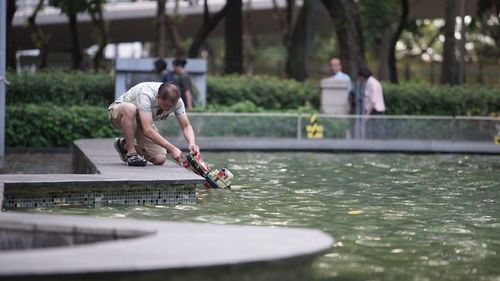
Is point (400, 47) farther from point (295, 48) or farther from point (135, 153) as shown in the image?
point (135, 153)

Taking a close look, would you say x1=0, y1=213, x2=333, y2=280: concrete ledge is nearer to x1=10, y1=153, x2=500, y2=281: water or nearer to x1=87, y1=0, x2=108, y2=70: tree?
x1=10, y1=153, x2=500, y2=281: water

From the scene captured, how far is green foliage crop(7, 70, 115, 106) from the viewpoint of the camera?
910 inches

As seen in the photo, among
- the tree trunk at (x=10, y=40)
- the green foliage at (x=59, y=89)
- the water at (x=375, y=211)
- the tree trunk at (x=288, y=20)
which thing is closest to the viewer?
the water at (x=375, y=211)

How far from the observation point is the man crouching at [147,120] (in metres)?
12.0

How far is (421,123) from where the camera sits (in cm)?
2220

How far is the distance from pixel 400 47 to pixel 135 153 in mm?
61656

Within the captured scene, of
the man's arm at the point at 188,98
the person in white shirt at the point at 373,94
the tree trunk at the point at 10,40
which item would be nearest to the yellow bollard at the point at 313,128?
the person in white shirt at the point at 373,94

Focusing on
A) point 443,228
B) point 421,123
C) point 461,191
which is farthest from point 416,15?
point 443,228

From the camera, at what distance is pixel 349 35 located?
2719 cm

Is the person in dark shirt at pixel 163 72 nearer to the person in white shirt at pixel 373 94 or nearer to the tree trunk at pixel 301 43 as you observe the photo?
the person in white shirt at pixel 373 94

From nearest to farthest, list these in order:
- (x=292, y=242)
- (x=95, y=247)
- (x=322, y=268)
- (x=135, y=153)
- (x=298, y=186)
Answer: (x=95, y=247), (x=292, y=242), (x=322, y=268), (x=135, y=153), (x=298, y=186)

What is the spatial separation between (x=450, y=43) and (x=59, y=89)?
16.4 meters

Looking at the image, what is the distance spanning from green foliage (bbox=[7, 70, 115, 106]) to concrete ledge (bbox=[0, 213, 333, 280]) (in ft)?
51.9

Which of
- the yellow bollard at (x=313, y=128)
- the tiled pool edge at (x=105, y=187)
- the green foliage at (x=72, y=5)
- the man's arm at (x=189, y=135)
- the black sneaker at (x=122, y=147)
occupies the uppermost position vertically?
the green foliage at (x=72, y=5)
